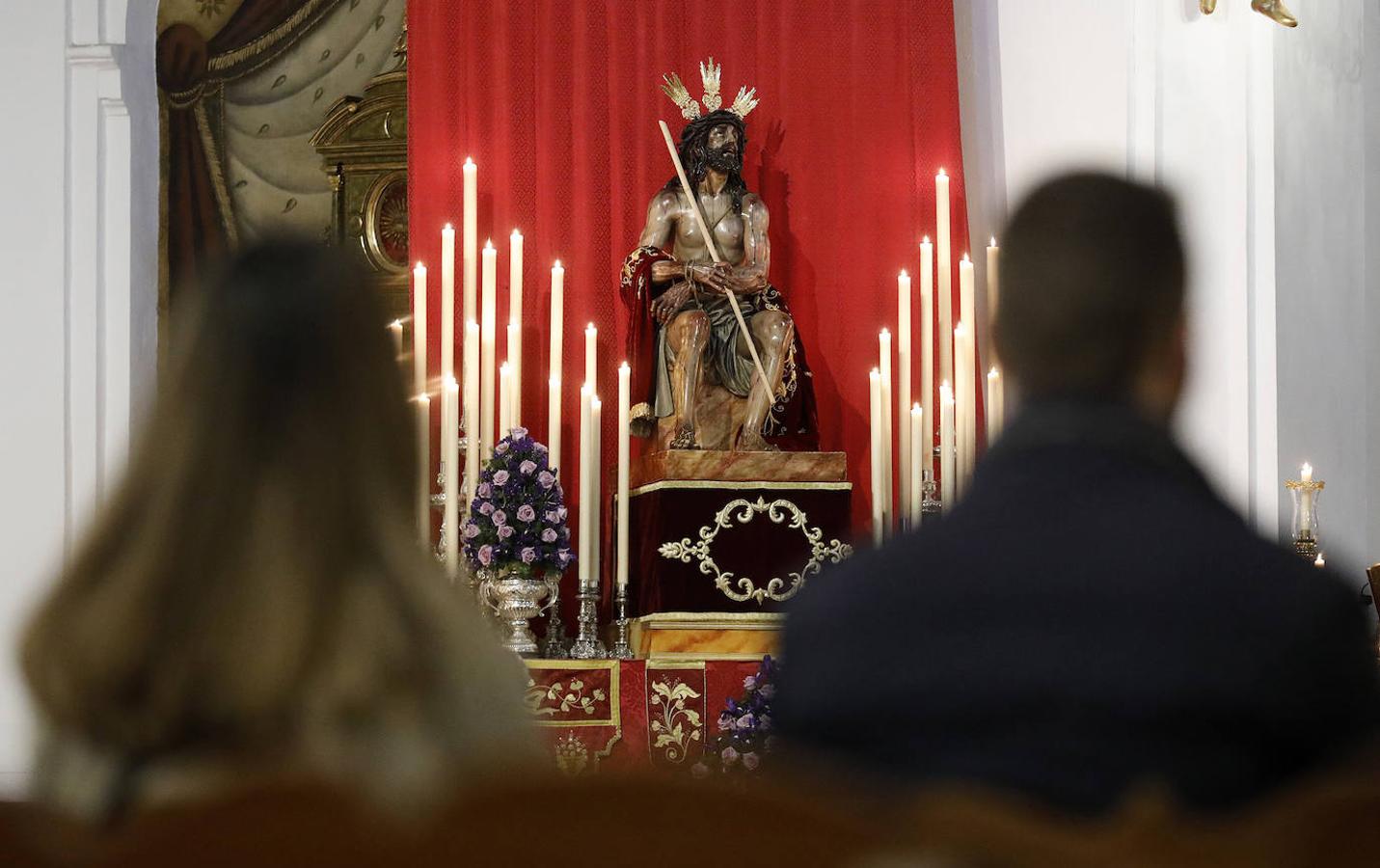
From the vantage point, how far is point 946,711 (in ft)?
4.40

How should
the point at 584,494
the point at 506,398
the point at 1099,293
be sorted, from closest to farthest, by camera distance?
1. the point at 1099,293
2. the point at 584,494
3. the point at 506,398

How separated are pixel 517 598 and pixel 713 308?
Answer: 123 centimetres

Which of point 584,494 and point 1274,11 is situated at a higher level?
point 1274,11

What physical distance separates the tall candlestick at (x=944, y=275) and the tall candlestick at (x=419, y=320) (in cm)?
173

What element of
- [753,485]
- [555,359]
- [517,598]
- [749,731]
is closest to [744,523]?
[753,485]

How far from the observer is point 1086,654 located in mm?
1329

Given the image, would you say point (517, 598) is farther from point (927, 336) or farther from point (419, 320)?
point (927, 336)

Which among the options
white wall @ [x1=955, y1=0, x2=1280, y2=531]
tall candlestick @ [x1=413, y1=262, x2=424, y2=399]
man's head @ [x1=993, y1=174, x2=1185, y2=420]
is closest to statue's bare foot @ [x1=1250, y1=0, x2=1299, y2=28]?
white wall @ [x1=955, y1=0, x2=1280, y2=531]

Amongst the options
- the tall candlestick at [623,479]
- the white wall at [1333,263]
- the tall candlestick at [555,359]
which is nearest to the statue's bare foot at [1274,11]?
the white wall at [1333,263]

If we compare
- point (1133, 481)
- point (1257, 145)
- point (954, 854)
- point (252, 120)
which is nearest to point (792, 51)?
point (1257, 145)

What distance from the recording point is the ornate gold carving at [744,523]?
18.5 ft

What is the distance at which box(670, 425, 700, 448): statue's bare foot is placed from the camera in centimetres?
577

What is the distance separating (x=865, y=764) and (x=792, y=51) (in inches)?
218

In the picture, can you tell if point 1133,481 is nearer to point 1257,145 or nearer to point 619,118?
point 1257,145
